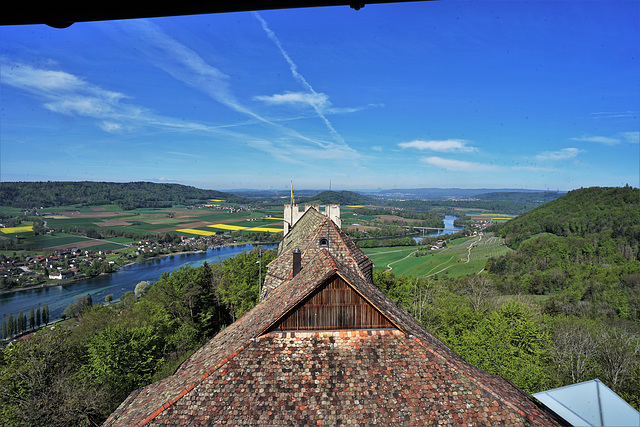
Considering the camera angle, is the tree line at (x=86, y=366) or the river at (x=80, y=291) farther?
Result: the river at (x=80, y=291)

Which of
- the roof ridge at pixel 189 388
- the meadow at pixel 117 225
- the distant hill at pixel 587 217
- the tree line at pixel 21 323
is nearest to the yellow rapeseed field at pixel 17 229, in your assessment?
the meadow at pixel 117 225

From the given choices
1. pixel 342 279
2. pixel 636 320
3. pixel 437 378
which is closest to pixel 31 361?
pixel 342 279

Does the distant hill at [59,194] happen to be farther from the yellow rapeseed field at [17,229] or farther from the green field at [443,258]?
the green field at [443,258]

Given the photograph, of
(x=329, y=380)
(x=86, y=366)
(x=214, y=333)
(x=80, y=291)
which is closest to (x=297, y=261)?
(x=329, y=380)

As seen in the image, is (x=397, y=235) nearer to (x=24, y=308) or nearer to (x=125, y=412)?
Result: (x=24, y=308)

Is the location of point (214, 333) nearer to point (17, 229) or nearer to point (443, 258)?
point (443, 258)

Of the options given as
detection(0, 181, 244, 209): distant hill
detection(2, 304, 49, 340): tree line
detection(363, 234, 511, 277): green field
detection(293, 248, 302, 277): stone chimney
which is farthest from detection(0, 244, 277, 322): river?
detection(0, 181, 244, 209): distant hill
